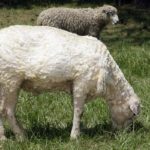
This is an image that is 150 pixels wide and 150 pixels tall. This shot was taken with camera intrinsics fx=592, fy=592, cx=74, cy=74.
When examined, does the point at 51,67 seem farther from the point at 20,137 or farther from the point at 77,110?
the point at 20,137

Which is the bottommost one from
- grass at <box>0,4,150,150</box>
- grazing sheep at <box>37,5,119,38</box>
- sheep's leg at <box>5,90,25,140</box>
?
grazing sheep at <box>37,5,119,38</box>

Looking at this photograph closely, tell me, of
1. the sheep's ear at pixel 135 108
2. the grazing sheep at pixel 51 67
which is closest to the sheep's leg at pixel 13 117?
the grazing sheep at pixel 51 67

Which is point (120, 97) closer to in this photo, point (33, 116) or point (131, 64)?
point (33, 116)

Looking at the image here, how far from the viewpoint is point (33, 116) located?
702 cm

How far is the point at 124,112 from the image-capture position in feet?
21.3

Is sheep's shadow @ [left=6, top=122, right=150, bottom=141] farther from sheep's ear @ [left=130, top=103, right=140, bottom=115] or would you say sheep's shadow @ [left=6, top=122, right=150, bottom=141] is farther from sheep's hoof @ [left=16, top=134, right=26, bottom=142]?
sheep's ear @ [left=130, top=103, right=140, bottom=115]

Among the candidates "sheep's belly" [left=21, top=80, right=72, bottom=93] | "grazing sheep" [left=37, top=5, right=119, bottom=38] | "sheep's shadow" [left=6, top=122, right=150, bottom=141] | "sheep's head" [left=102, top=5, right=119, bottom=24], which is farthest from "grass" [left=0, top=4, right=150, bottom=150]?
"sheep's head" [left=102, top=5, right=119, bottom=24]

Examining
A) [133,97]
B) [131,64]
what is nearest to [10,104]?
[133,97]

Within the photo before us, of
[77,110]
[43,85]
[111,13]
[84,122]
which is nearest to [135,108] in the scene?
[77,110]

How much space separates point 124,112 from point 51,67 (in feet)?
3.45

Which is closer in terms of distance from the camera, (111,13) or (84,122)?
(84,122)

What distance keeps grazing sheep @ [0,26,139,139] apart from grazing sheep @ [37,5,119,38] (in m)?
6.88

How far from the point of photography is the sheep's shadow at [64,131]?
251 inches

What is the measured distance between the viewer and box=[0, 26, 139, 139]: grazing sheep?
5.98 metres
